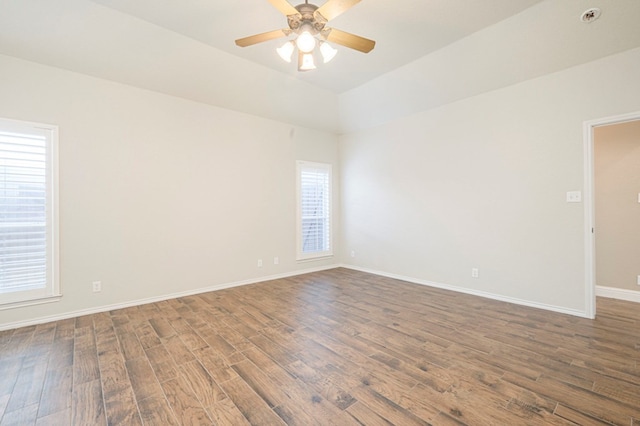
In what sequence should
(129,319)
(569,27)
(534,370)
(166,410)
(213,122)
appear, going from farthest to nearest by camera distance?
1. (213,122)
2. (129,319)
3. (569,27)
4. (534,370)
5. (166,410)

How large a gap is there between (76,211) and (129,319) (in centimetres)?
146

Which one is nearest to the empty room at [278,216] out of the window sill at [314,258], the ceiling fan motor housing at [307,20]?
the ceiling fan motor housing at [307,20]

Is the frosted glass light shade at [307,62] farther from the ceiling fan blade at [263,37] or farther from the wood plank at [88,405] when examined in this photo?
the wood plank at [88,405]

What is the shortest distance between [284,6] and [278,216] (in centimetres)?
353

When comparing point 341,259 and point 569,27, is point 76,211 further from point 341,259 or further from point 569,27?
point 569,27

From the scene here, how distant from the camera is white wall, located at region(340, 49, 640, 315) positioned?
316 cm

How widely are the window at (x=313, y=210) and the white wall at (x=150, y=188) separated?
1.17 feet

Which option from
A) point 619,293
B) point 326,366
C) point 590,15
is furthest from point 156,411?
point 619,293

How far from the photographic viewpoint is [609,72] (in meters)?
2.97

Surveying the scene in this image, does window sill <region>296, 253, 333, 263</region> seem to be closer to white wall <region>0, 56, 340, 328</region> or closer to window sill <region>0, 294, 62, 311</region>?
white wall <region>0, 56, 340, 328</region>

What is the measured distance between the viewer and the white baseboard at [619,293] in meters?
3.62

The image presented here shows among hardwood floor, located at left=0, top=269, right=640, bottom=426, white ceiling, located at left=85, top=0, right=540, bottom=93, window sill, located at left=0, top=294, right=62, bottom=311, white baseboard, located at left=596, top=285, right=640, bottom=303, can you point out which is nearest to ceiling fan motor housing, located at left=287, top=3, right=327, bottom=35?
white ceiling, located at left=85, top=0, right=540, bottom=93

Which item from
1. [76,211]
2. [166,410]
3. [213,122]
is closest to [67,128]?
[76,211]

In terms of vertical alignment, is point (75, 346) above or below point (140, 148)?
below
